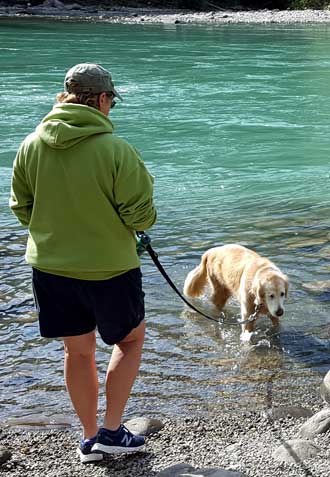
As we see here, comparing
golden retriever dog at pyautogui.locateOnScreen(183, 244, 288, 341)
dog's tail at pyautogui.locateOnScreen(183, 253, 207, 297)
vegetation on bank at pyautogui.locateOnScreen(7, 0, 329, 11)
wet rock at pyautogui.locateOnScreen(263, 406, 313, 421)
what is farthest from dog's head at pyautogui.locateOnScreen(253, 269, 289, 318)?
vegetation on bank at pyautogui.locateOnScreen(7, 0, 329, 11)

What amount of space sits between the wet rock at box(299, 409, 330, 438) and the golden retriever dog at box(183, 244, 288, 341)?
5.72 feet

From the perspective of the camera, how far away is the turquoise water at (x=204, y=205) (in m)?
5.53

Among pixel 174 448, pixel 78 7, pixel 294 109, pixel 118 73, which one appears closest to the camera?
pixel 174 448

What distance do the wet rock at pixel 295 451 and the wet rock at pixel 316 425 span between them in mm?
221

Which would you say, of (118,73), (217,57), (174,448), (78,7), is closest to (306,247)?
(174,448)

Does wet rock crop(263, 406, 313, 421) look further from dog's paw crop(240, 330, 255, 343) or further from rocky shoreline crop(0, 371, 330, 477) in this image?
dog's paw crop(240, 330, 255, 343)

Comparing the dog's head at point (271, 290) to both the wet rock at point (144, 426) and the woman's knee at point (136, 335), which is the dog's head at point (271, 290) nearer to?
the wet rock at point (144, 426)

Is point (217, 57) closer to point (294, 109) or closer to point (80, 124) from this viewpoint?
point (294, 109)

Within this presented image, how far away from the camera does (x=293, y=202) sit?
1097cm

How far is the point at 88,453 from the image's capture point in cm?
411

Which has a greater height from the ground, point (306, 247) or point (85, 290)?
point (85, 290)

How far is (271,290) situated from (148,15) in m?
51.2

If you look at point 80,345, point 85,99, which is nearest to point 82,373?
point 80,345

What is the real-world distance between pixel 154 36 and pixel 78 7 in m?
23.3
